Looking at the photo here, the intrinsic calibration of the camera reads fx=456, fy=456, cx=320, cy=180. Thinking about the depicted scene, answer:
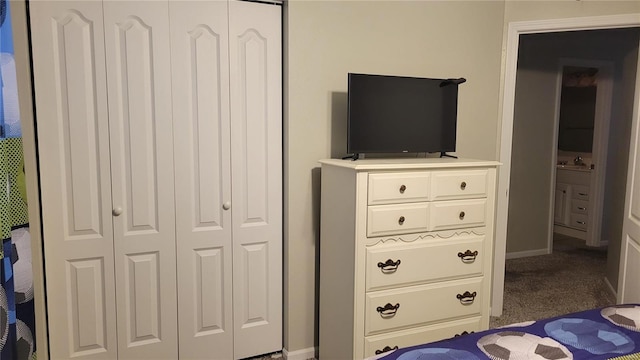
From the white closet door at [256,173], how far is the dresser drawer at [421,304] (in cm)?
67

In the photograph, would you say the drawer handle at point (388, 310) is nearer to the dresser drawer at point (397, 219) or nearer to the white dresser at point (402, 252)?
the white dresser at point (402, 252)

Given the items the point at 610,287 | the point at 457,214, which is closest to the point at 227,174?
the point at 457,214

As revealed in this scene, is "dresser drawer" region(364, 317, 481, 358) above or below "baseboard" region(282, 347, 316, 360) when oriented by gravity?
above

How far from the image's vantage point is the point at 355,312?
222 cm

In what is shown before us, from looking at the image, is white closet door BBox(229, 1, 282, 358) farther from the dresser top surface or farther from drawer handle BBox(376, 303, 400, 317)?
drawer handle BBox(376, 303, 400, 317)

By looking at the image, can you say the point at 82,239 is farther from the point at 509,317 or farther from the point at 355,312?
the point at 509,317

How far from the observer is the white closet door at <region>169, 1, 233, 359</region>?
234 centimetres

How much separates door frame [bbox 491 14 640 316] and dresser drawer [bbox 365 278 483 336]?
879 millimetres

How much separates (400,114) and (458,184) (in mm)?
520

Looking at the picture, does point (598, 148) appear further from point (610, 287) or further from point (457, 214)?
point (457, 214)

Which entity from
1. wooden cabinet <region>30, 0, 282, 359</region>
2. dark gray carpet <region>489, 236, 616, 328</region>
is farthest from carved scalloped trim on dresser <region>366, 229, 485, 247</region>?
dark gray carpet <region>489, 236, 616, 328</region>

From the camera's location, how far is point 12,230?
1617 mm

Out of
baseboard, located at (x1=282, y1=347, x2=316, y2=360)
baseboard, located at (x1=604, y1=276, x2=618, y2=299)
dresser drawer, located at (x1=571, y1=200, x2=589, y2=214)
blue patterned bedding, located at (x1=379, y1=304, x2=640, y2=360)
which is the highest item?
blue patterned bedding, located at (x1=379, y1=304, x2=640, y2=360)

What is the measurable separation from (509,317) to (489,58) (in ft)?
6.00
